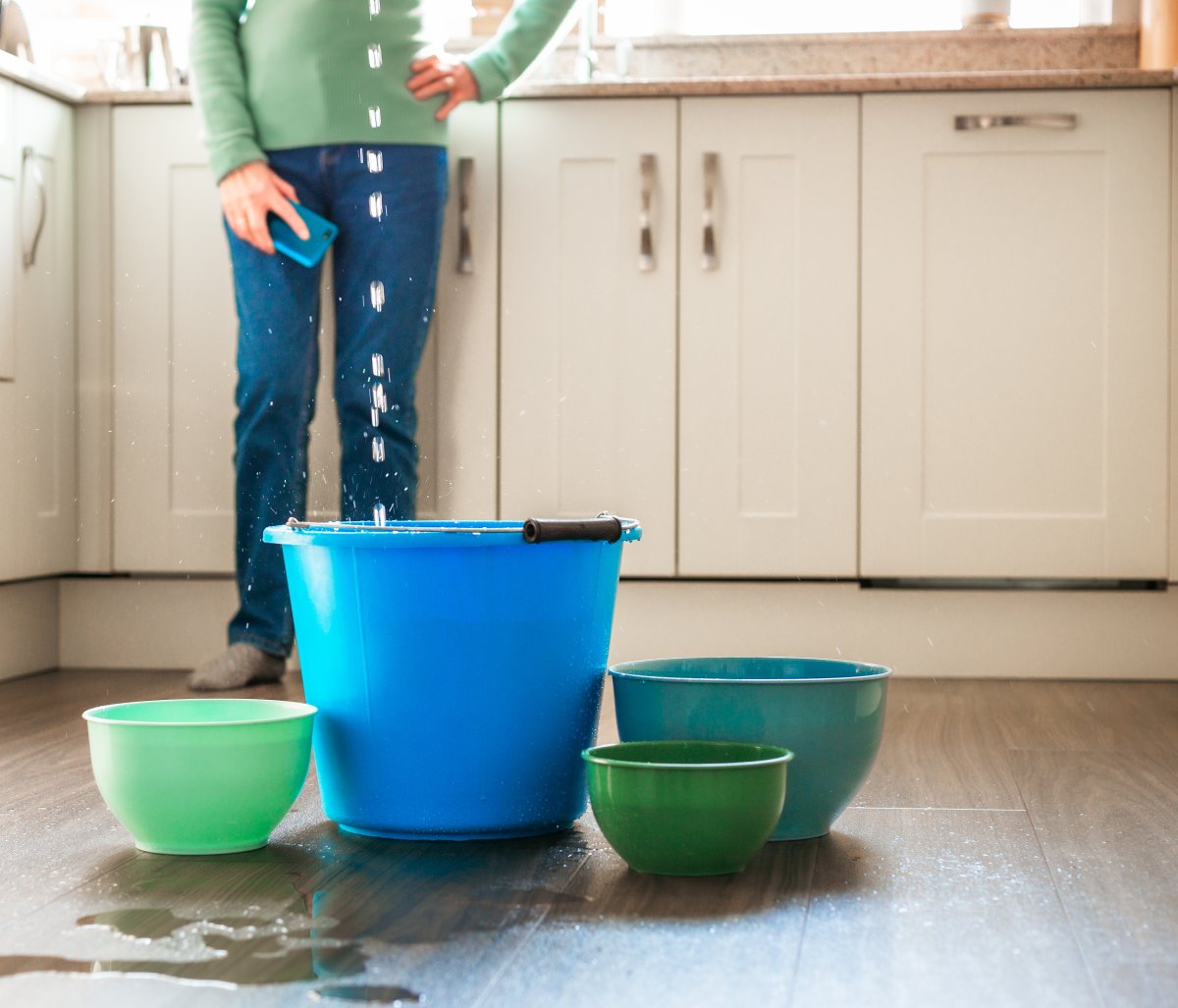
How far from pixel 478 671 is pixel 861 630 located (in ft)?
4.06

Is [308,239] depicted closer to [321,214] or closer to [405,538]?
[321,214]

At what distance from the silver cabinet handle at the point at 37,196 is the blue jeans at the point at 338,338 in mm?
319

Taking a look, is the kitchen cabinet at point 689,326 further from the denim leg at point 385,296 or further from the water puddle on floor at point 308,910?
the water puddle on floor at point 308,910

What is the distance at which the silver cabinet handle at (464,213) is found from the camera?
2.35 metres

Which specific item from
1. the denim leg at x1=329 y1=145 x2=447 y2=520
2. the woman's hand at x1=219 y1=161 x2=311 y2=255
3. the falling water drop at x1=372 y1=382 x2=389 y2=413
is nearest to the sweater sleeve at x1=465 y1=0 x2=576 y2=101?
the denim leg at x1=329 y1=145 x2=447 y2=520

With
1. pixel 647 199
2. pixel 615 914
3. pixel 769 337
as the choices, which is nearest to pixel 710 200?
pixel 647 199

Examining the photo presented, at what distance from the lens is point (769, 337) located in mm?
2322

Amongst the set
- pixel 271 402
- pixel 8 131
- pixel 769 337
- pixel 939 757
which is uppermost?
pixel 8 131

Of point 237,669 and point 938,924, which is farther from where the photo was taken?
point 237,669

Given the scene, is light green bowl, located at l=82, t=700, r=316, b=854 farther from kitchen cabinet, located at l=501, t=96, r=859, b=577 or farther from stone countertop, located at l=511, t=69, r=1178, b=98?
stone countertop, located at l=511, t=69, r=1178, b=98

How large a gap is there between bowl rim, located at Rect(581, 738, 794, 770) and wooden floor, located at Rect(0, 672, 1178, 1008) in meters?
0.08

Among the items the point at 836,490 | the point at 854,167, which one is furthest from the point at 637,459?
the point at 854,167

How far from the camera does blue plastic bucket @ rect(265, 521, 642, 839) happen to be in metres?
1.22

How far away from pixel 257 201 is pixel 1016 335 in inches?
43.9
